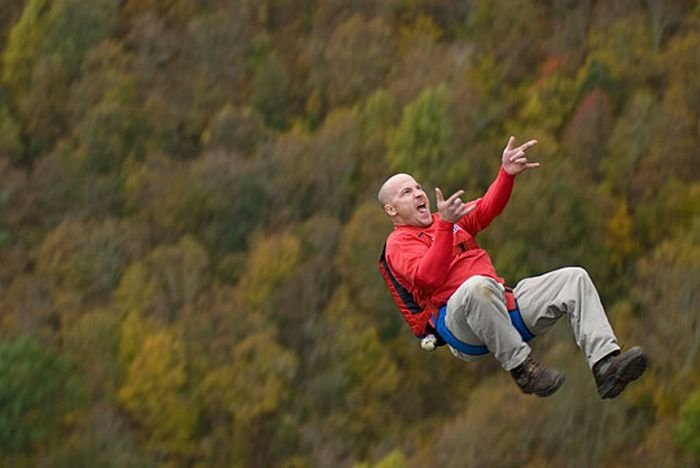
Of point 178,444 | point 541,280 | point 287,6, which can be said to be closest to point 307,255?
point 178,444

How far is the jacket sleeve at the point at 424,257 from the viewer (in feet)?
35.5

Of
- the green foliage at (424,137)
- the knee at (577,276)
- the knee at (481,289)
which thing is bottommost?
the green foliage at (424,137)

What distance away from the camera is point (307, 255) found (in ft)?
246

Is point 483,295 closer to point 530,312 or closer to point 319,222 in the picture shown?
point 530,312

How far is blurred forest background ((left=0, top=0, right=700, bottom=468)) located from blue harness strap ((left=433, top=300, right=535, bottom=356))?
4286cm

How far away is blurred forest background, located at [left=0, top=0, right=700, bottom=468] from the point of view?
62906 mm

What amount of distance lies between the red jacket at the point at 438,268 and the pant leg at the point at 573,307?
11.3 inches

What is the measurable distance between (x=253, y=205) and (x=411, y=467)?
2308 centimetres

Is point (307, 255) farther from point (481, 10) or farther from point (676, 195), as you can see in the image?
point (481, 10)

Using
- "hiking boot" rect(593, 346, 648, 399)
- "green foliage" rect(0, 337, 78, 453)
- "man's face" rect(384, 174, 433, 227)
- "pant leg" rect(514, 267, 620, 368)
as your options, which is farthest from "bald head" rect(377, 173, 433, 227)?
"green foliage" rect(0, 337, 78, 453)

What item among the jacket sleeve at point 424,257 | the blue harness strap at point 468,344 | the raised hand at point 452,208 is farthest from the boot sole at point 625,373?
the raised hand at point 452,208

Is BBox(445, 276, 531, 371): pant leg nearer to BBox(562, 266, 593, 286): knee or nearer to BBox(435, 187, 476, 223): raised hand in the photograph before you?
BBox(562, 266, 593, 286): knee

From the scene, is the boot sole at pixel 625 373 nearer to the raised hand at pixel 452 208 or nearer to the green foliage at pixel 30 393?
the raised hand at pixel 452 208

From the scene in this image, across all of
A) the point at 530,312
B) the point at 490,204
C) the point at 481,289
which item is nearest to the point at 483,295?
the point at 481,289
